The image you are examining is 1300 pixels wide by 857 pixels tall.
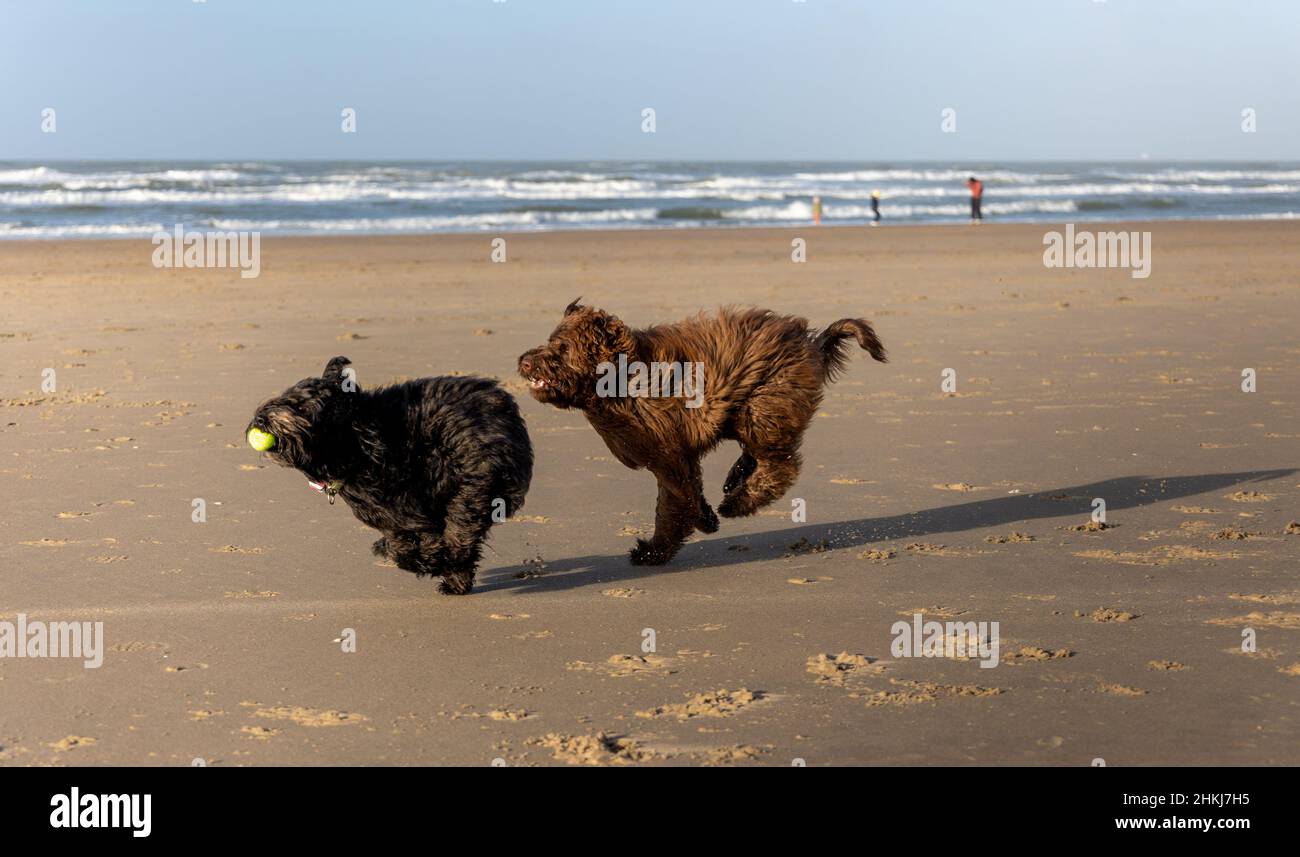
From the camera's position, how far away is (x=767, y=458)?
6781 mm

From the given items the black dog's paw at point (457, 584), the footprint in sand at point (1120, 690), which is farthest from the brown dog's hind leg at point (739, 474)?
the footprint in sand at point (1120, 690)

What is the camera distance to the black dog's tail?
6.98 m

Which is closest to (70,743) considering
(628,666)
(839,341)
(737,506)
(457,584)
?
(628,666)

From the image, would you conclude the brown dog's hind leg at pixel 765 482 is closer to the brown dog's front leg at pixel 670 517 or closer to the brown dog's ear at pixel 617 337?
the brown dog's front leg at pixel 670 517

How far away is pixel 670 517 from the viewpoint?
6754mm

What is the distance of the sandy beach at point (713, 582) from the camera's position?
462 centimetres

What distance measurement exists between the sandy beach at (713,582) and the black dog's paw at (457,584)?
0.07m

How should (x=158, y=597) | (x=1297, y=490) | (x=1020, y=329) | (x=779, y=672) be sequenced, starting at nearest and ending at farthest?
(x=779, y=672) → (x=158, y=597) → (x=1297, y=490) → (x=1020, y=329)

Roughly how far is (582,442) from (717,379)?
10.5 ft

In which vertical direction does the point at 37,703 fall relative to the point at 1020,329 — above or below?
below

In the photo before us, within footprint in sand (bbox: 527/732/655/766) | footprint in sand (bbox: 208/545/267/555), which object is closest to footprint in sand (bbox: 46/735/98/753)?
footprint in sand (bbox: 527/732/655/766)
